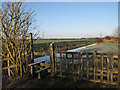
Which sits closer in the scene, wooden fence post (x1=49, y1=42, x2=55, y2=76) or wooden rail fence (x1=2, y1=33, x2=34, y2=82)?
wooden rail fence (x1=2, y1=33, x2=34, y2=82)

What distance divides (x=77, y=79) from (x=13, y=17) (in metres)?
4.49

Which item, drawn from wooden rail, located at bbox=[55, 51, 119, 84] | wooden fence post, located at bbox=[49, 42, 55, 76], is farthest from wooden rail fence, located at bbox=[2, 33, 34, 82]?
wooden rail, located at bbox=[55, 51, 119, 84]

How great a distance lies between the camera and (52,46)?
18.1 feet

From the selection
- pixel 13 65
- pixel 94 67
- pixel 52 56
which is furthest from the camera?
pixel 52 56

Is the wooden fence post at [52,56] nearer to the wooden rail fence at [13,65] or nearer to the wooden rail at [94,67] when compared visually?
the wooden rail at [94,67]

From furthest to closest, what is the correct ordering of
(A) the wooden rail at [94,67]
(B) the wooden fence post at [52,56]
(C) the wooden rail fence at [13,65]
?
(B) the wooden fence post at [52,56], (C) the wooden rail fence at [13,65], (A) the wooden rail at [94,67]

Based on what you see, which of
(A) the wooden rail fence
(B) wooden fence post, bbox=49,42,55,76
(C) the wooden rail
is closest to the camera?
(C) the wooden rail

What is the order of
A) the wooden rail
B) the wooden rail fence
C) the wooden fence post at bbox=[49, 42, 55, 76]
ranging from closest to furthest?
the wooden rail < the wooden rail fence < the wooden fence post at bbox=[49, 42, 55, 76]

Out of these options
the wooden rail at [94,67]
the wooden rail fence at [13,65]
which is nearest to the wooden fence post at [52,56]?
the wooden rail at [94,67]

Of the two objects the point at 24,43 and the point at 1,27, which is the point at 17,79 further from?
the point at 1,27

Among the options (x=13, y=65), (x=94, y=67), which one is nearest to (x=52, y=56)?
(x=13, y=65)

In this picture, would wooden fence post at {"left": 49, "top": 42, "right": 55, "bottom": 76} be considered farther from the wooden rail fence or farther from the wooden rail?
the wooden rail fence

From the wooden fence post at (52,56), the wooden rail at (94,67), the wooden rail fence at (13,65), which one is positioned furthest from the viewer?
the wooden fence post at (52,56)

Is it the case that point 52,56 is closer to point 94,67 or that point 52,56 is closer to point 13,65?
point 13,65
